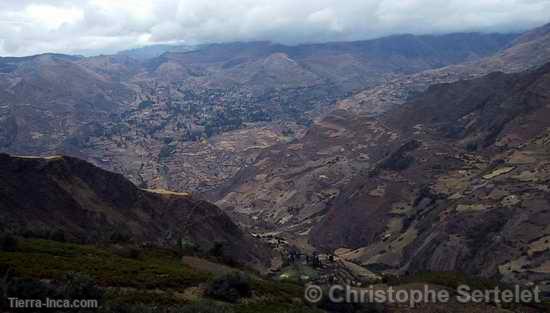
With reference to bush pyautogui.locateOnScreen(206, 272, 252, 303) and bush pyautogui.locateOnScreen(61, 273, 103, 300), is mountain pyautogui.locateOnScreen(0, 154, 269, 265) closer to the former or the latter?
bush pyautogui.locateOnScreen(206, 272, 252, 303)

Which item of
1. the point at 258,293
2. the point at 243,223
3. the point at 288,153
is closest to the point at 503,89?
the point at 288,153

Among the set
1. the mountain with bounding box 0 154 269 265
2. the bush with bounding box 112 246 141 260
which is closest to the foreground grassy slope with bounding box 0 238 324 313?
the bush with bounding box 112 246 141 260

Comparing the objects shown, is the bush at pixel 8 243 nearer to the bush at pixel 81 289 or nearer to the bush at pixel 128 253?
the bush at pixel 128 253

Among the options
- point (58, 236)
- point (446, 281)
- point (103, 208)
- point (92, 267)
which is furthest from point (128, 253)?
point (103, 208)

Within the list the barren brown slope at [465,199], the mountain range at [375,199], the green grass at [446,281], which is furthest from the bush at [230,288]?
the barren brown slope at [465,199]

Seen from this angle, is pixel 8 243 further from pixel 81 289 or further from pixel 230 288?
pixel 230 288

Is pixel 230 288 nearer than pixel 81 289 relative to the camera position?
No

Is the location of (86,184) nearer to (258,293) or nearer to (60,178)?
(60,178)
